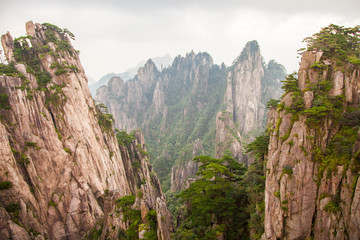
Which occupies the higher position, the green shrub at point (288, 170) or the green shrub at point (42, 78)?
the green shrub at point (42, 78)

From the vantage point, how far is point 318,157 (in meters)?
15.0

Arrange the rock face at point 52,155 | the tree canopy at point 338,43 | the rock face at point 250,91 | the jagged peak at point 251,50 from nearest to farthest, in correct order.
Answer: the tree canopy at point 338,43
the rock face at point 52,155
the rock face at point 250,91
the jagged peak at point 251,50

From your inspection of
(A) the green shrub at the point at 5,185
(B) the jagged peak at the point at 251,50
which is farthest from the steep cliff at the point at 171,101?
(A) the green shrub at the point at 5,185

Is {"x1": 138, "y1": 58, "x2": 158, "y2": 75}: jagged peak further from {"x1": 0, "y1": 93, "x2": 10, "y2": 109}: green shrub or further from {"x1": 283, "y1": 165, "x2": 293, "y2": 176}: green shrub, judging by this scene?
{"x1": 283, "y1": 165, "x2": 293, "y2": 176}: green shrub

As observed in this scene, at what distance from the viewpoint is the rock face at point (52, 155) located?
23.5 meters

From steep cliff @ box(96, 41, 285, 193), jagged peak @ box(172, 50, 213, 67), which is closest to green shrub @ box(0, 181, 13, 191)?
steep cliff @ box(96, 41, 285, 193)

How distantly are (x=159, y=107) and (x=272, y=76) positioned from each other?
6497cm

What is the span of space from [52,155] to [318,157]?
1214 inches

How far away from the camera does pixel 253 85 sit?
9481 cm

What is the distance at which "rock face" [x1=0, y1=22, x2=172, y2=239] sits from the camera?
2345 centimetres

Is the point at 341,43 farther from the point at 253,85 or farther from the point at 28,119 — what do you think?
the point at 253,85

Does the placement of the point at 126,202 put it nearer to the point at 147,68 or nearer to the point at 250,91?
the point at 250,91

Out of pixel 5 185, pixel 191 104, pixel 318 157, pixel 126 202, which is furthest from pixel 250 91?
pixel 5 185

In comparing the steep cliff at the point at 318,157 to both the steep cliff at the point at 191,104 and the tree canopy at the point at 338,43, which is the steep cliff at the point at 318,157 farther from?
the steep cliff at the point at 191,104
